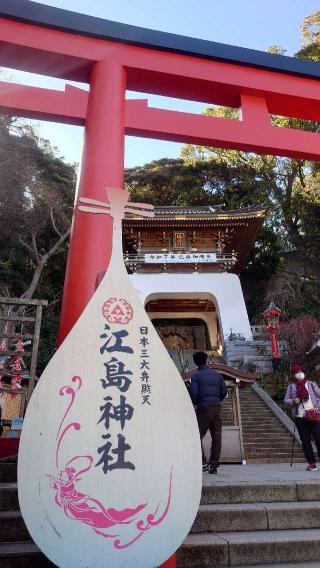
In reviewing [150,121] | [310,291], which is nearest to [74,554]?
[150,121]

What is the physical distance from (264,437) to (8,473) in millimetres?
7472

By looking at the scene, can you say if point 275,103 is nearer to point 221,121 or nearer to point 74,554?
point 221,121

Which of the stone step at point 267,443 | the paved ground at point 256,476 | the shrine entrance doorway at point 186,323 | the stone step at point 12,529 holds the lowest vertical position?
the stone step at point 12,529

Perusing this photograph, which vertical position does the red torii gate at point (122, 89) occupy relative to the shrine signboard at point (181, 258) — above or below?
below

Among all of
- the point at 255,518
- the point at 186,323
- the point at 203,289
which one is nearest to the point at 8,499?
the point at 255,518

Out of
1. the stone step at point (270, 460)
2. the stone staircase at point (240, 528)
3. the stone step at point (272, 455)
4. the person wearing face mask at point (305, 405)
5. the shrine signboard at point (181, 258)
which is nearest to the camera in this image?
the stone staircase at point (240, 528)

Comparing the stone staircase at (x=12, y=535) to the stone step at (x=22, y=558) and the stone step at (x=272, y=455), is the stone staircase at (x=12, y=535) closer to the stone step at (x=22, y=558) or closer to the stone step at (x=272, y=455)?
the stone step at (x=22, y=558)

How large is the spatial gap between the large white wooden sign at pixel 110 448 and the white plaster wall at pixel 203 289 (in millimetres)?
15579

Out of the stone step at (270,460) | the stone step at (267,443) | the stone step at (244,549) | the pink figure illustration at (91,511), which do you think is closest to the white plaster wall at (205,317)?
the stone step at (267,443)

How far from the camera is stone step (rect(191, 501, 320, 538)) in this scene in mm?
2936

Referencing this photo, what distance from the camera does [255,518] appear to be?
2980 mm

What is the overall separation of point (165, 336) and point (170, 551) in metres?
21.2

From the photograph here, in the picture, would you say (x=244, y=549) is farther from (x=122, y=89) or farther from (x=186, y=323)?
(x=186, y=323)

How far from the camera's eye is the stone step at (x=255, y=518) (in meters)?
2.94
